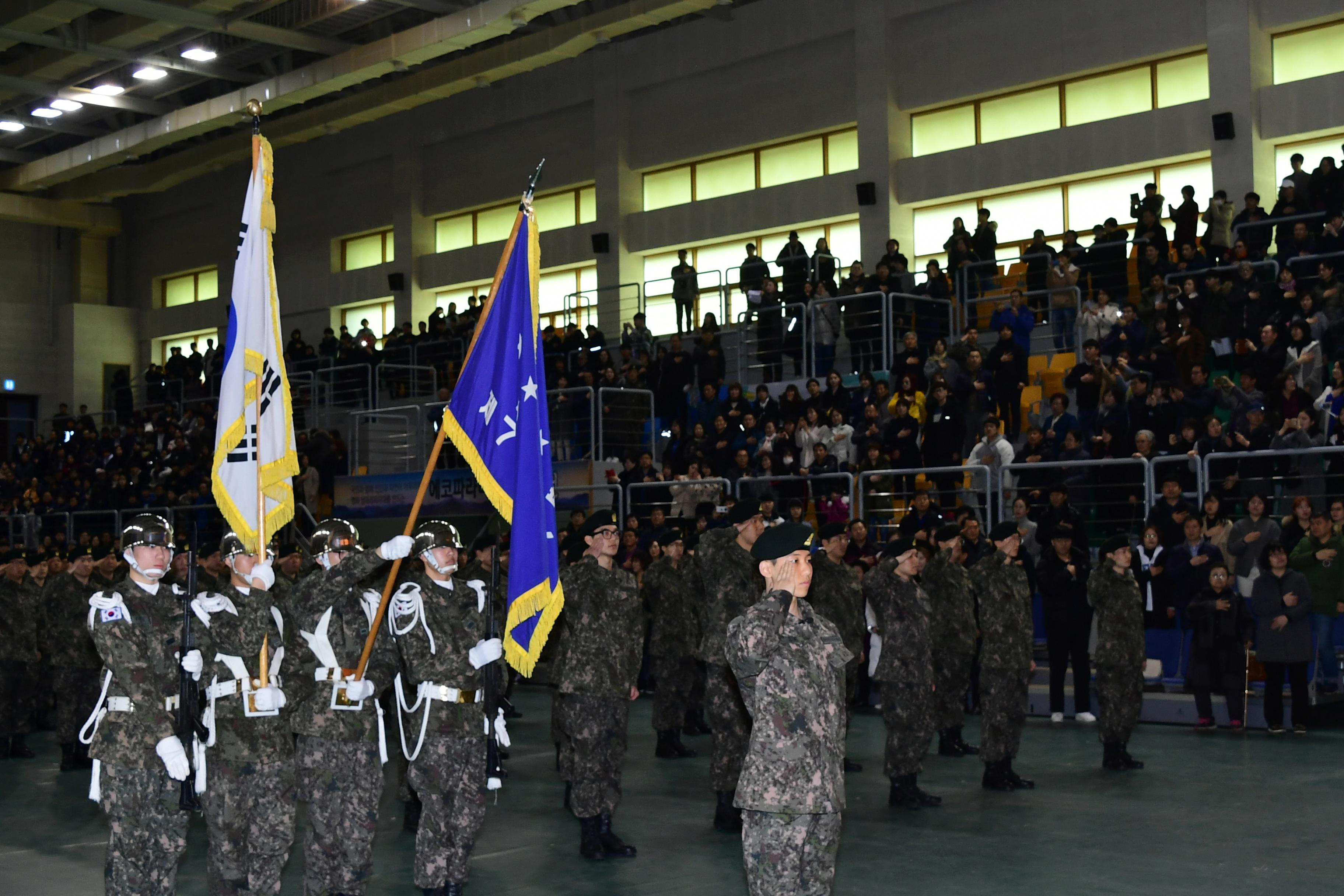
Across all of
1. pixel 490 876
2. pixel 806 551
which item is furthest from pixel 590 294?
pixel 806 551

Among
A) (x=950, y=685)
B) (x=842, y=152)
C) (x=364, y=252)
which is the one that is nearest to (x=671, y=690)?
(x=950, y=685)

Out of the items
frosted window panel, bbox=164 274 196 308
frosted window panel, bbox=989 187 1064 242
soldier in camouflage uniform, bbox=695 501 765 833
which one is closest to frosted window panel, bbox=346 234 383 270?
frosted window panel, bbox=164 274 196 308

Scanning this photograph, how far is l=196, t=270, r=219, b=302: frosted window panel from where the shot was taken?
122 feet

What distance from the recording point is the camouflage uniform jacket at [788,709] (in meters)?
5.72

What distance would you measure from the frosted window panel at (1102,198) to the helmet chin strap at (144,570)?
18.4m

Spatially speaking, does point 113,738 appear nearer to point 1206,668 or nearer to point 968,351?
point 1206,668

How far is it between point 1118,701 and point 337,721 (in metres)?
6.92

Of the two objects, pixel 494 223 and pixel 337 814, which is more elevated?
pixel 494 223

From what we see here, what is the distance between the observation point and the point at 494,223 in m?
31.5

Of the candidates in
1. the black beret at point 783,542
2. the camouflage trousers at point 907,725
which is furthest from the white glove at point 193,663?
the camouflage trousers at point 907,725

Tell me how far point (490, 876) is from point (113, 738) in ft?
8.71

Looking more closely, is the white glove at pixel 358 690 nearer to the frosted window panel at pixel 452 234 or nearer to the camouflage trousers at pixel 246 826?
the camouflage trousers at pixel 246 826

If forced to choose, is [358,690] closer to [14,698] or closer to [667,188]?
[14,698]

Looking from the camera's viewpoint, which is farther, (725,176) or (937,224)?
(725,176)
